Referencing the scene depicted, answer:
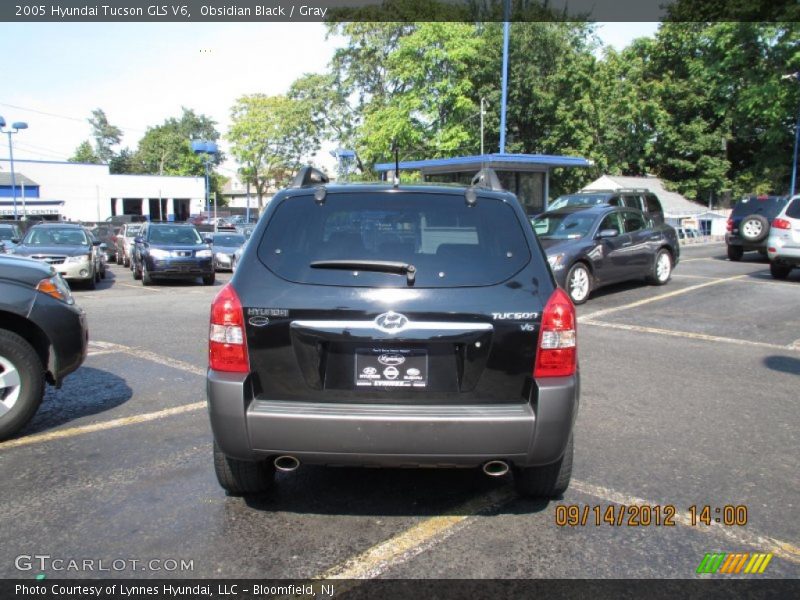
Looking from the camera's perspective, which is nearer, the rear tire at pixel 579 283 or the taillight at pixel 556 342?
the taillight at pixel 556 342

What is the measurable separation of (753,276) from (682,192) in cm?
3459

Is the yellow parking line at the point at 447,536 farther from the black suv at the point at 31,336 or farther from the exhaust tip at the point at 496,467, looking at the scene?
the black suv at the point at 31,336

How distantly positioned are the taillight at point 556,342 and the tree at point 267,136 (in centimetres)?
4821

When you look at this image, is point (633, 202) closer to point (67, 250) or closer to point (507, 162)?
point (507, 162)

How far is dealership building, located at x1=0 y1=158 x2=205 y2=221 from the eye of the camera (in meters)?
53.7

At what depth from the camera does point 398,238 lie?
11.5 ft

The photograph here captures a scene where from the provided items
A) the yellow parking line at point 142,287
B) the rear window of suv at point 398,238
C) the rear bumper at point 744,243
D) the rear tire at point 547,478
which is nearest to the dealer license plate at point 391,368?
the rear window of suv at point 398,238

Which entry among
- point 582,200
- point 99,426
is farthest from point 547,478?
point 582,200

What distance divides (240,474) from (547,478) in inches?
65.6

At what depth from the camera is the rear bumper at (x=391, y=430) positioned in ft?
10.0

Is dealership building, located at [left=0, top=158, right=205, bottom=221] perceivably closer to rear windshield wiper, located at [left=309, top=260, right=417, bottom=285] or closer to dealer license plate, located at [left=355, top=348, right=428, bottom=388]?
rear windshield wiper, located at [left=309, top=260, right=417, bottom=285]

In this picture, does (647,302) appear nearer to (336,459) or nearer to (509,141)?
(336,459)

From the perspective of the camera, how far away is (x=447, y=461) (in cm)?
309

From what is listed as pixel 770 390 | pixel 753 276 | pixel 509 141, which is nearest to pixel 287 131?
pixel 509 141
